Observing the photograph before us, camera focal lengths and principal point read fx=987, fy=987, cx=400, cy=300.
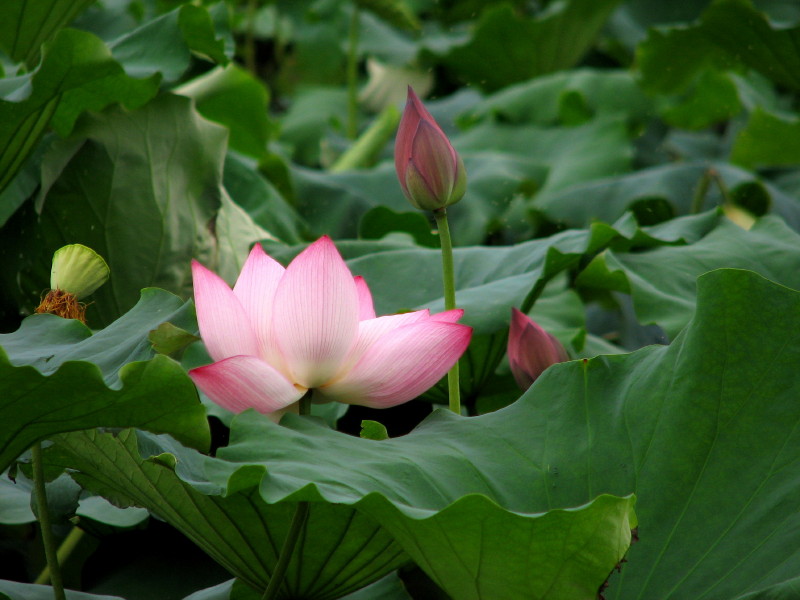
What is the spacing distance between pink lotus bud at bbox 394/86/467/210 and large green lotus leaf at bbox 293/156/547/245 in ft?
2.68

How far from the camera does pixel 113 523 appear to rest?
88 centimetres

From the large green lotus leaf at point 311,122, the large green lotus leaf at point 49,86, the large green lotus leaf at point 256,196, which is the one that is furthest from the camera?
the large green lotus leaf at point 311,122

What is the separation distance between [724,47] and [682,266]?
1.04 meters

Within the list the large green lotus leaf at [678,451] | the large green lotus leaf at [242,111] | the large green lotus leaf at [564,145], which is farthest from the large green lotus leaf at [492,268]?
the large green lotus leaf at [564,145]

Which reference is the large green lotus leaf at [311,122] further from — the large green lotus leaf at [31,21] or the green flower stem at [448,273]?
the green flower stem at [448,273]

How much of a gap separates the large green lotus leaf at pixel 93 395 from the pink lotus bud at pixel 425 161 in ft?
0.81

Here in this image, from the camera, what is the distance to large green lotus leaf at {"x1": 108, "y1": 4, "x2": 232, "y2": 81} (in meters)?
1.13

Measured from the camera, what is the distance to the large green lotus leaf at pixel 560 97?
2465mm

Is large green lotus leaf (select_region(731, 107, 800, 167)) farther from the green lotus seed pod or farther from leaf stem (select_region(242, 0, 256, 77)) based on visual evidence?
the green lotus seed pod

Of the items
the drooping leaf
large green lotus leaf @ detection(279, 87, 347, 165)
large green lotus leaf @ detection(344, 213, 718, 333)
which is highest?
large green lotus leaf @ detection(344, 213, 718, 333)

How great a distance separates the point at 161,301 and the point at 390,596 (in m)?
0.28

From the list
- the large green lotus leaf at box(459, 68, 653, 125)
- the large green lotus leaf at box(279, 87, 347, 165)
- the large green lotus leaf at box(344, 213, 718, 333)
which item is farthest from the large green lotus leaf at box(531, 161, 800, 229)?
the large green lotus leaf at box(279, 87, 347, 165)

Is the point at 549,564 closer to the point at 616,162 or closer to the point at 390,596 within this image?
the point at 390,596

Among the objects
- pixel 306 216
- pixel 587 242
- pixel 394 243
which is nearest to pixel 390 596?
pixel 587 242
